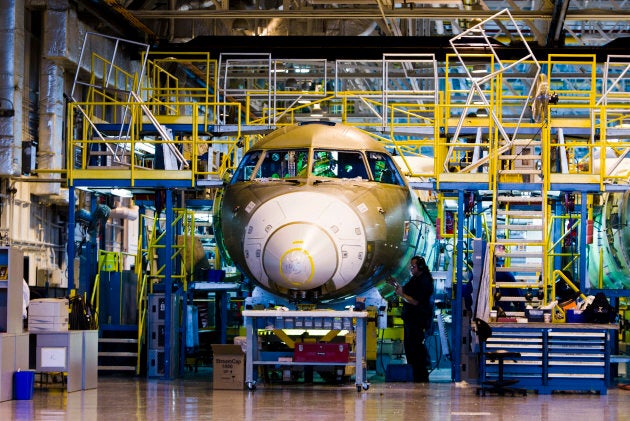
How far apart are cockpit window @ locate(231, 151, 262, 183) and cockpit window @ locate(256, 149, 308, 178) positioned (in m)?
0.21

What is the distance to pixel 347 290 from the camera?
21047mm

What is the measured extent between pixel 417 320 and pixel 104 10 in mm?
15848

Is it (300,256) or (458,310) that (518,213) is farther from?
(300,256)

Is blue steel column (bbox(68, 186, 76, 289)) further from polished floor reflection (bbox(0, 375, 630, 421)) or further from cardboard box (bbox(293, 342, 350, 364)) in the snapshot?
cardboard box (bbox(293, 342, 350, 364))

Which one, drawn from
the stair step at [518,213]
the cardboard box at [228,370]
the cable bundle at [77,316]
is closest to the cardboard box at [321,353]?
the cardboard box at [228,370]

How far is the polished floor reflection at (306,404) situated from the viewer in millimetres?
16656

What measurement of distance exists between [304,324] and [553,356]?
4438 millimetres

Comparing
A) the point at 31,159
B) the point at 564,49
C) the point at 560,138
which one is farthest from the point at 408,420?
the point at 564,49

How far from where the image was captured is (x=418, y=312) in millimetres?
24219

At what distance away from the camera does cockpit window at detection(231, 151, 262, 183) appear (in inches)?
894

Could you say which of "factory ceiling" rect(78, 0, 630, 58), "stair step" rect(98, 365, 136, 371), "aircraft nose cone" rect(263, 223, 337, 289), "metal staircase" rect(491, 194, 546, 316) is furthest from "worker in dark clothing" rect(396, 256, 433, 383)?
"factory ceiling" rect(78, 0, 630, 58)

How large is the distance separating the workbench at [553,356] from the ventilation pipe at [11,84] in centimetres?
1442

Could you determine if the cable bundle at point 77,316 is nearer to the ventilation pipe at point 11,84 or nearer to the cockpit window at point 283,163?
the cockpit window at point 283,163

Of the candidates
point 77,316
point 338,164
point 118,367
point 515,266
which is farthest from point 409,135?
point 77,316
